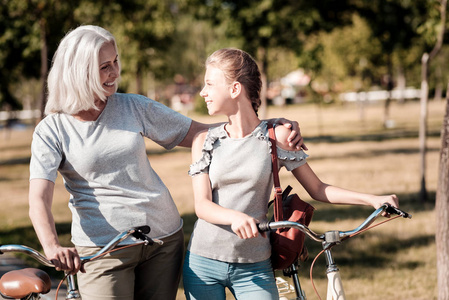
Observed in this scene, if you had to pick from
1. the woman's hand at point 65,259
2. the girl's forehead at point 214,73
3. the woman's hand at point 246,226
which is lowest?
the woman's hand at point 65,259

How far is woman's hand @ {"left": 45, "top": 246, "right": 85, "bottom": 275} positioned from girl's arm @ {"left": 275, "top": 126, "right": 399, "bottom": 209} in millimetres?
996

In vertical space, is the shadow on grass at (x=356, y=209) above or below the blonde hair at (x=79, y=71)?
below

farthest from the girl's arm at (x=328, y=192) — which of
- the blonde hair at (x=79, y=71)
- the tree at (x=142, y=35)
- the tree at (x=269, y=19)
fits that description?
the tree at (x=142, y=35)

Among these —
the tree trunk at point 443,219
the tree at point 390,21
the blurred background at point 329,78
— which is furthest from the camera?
the tree at point 390,21

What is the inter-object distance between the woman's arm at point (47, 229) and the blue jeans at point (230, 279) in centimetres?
59

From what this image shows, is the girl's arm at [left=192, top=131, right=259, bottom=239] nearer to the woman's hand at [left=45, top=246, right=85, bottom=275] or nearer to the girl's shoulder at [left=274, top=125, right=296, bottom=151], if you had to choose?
the girl's shoulder at [left=274, top=125, right=296, bottom=151]

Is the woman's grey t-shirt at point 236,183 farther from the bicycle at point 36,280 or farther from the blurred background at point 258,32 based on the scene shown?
the blurred background at point 258,32

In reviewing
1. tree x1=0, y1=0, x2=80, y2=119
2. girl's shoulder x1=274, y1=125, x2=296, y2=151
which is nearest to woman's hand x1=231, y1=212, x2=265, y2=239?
girl's shoulder x1=274, y1=125, x2=296, y2=151

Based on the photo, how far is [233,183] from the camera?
9.35 ft

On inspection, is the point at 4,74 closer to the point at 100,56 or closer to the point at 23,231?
the point at 23,231

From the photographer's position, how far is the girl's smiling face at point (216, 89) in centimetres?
286

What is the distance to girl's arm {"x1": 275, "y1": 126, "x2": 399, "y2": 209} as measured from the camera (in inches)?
112

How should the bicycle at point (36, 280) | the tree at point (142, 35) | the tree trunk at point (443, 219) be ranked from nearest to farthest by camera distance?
the bicycle at point (36, 280)
the tree trunk at point (443, 219)
the tree at point (142, 35)

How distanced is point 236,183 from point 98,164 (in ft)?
1.97
